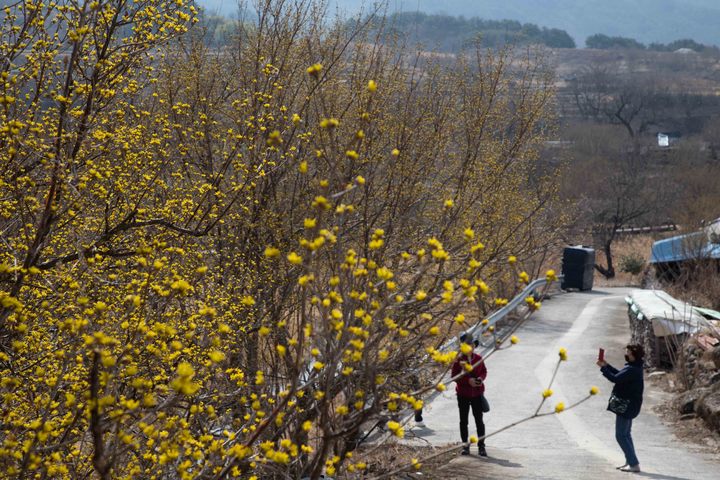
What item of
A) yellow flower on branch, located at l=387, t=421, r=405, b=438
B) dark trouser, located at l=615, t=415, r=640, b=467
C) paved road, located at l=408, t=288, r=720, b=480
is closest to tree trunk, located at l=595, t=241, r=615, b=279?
paved road, located at l=408, t=288, r=720, b=480

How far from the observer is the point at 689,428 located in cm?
1486

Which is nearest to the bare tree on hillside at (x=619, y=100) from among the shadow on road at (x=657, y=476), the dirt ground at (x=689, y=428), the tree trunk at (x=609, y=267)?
the tree trunk at (x=609, y=267)

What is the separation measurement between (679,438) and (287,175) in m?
7.04

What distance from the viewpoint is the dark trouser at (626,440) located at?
12.0 metres

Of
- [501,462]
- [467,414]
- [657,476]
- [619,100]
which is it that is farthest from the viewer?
[619,100]

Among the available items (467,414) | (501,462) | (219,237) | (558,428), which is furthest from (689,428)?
(219,237)

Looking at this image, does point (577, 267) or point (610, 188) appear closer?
point (577, 267)

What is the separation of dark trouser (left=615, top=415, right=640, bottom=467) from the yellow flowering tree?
2.68m

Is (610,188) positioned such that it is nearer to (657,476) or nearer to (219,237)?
(657,476)

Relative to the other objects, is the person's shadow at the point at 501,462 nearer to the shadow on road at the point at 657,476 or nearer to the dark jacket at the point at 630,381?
the shadow on road at the point at 657,476

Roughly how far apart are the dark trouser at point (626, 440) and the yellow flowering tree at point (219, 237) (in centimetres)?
268

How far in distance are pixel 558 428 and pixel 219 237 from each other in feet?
20.6

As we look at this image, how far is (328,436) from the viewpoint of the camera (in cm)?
508

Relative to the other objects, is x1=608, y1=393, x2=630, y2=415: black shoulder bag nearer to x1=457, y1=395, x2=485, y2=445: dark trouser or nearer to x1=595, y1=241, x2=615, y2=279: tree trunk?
x1=457, y1=395, x2=485, y2=445: dark trouser
